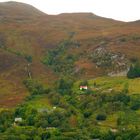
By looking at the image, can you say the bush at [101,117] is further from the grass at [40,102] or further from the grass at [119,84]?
the grass at [119,84]

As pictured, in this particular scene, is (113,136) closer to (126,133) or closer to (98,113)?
(126,133)

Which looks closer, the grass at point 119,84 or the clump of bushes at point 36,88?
the grass at point 119,84

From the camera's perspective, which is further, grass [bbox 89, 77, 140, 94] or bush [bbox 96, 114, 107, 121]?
grass [bbox 89, 77, 140, 94]

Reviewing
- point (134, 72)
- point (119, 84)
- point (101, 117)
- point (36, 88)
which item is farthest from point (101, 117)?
point (134, 72)

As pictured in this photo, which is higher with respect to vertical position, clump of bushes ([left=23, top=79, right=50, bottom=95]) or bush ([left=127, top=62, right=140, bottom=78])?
bush ([left=127, top=62, right=140, bottom=78])

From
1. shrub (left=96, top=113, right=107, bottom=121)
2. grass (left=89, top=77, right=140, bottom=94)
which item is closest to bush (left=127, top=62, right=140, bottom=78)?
grass (left=89, top=77, right=140, bottom=94)

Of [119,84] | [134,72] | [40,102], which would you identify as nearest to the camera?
[40,102]

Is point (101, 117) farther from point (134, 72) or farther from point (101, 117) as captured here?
point (134, 72)

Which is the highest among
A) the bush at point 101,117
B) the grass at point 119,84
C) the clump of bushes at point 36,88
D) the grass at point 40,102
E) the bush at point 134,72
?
the bush at point 134,72

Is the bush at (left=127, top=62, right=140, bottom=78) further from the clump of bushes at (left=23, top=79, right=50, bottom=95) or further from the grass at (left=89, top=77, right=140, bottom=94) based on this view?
the clump of bushes at (left=23, top=79, right=50, bottom=95)

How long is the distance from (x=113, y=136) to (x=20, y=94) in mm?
64678

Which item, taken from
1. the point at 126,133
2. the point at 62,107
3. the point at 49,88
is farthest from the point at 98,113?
the point at 49,88

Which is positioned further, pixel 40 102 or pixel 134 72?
pixel 134 72

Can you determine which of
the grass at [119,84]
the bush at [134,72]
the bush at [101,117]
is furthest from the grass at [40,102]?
the bush at [134,72]
